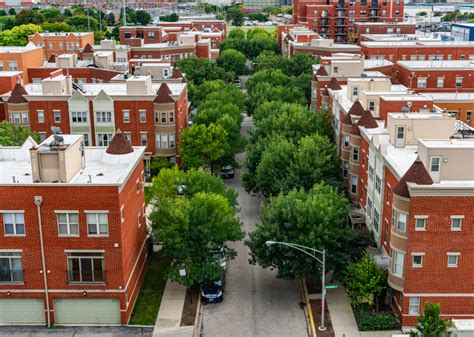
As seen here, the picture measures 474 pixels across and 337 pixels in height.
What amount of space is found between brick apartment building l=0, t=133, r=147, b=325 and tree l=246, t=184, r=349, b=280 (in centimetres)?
1024

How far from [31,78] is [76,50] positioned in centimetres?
3237

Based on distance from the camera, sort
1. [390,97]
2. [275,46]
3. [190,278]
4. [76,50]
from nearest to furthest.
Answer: [190,278] < [390,97] < [76,50] < [275,46]

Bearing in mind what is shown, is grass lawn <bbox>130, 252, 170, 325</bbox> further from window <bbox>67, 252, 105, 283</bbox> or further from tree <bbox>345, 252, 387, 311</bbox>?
tree <bbox>345, 252, 387, 311</bbox>

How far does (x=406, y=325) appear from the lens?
39938 mm

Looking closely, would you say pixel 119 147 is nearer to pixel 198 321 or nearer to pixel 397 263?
pixel 198 321

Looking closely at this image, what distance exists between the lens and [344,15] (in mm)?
172875

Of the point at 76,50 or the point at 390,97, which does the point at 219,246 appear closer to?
the point at 390,97

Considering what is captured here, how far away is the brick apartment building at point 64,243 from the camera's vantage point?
39500 millimetres

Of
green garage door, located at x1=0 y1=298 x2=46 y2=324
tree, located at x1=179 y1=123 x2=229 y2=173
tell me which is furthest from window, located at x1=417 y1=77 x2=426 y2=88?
green garage door, located at x1=0 y1=298 x2=46 y2=324

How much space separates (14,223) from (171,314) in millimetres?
12745

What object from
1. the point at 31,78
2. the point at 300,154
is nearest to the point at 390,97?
the point at 300,154

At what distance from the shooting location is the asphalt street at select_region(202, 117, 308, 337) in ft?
135

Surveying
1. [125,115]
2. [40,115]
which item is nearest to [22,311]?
[125,115]

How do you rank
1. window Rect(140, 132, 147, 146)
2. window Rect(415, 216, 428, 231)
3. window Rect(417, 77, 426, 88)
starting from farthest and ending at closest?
window Rect(417, 77, 426, 88), window Rect(140, 132, 147, 146), window Rect(415, 216, 428, 231)
